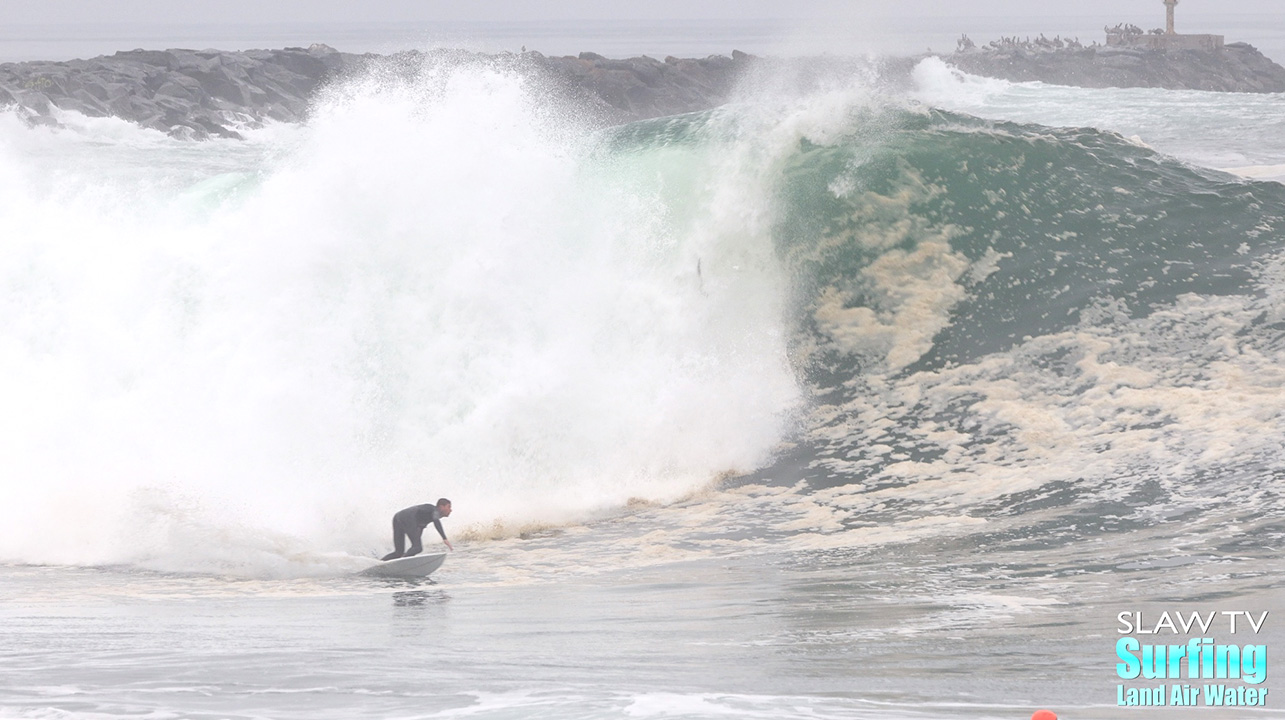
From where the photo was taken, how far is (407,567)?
7789mm

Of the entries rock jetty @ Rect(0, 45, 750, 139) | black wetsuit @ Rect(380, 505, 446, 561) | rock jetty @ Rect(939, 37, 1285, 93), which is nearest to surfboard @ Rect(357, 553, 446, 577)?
black wetsuit @ Rect(380, 505, 446, 561)

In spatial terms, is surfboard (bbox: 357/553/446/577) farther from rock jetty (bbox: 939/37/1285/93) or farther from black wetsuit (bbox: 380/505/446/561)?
rock jetty (bbox: 939/37/1285/93)

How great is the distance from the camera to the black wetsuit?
26.5 ft

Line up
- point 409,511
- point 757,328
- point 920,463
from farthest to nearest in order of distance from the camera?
point 757,328 → point 920,463 → point 409,511

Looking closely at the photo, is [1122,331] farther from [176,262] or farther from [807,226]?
[176,262]

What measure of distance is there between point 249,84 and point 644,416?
34.6 metres

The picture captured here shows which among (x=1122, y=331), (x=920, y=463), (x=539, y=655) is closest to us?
(x=539, y=655)

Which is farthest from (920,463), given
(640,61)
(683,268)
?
(640,61)

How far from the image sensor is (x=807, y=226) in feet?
39.2

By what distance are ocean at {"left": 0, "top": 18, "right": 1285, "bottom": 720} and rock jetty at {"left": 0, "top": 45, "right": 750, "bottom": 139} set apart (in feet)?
75.7

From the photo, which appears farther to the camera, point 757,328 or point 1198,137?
point 1198,137

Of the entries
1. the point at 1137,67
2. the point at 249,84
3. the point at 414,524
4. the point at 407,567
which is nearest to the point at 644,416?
the point at 414,524

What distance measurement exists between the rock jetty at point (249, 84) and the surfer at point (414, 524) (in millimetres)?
27283

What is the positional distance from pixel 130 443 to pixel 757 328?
5461 millimetres
